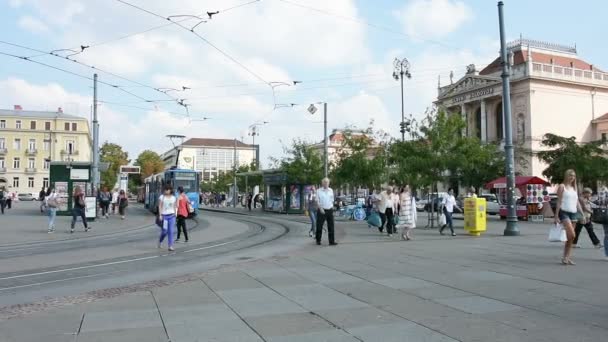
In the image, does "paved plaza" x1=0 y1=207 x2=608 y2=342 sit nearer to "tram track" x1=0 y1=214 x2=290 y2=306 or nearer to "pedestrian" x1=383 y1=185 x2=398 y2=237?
"tram track" x1=0 y1=214 x2=290 y2=306

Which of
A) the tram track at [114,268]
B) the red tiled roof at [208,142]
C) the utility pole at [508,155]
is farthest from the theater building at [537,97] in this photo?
the red tiled roof at [208,142]

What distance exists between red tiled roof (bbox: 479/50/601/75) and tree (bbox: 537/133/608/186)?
38.1 m

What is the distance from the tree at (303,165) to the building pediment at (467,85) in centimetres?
3555

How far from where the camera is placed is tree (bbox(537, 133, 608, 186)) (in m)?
36.8

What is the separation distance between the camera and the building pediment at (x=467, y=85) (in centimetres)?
7483


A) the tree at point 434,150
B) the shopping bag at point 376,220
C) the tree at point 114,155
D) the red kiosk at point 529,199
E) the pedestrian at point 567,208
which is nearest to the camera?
the pedestrian at point 567,208

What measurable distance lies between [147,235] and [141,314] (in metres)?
14.8

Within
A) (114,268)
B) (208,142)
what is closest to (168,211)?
(114,268)

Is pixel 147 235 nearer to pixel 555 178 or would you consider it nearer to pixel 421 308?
pixel 421 308

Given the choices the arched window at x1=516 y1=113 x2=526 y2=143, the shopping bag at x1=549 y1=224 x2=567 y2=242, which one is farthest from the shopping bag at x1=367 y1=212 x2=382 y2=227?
the arched window at x1=516 y1=113 x2=526 y2=143

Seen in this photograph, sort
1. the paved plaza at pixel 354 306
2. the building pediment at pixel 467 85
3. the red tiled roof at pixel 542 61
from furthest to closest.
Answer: the red tiled roof at pixel 542 61
the building pediment at pixel 467 85
the paved plaza at pixel 354 306

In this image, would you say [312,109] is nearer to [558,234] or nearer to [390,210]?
[390,210]

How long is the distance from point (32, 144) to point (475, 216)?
104m

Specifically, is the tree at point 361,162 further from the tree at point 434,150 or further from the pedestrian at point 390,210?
the pedestrian at point 390,210
